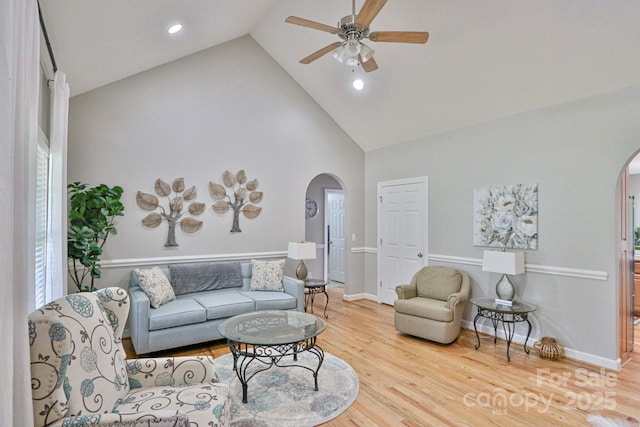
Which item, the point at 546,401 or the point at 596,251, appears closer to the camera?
the point at 546,401

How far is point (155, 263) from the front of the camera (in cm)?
439

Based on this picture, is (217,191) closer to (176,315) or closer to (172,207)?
(172,207)

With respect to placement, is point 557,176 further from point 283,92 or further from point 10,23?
point 10,23

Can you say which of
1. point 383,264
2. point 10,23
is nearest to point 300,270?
point 383,264

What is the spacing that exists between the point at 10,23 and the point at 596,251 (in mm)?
4433

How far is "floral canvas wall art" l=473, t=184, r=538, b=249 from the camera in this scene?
153 inches

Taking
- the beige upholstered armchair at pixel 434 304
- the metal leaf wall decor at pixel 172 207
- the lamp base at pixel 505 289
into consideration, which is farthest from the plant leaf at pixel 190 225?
the lamp base at pixel 505 289

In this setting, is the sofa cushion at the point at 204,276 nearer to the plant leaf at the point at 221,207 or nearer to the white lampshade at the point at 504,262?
the plant leaf at the point at 221,207

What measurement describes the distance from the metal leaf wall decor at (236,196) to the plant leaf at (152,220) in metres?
0.73

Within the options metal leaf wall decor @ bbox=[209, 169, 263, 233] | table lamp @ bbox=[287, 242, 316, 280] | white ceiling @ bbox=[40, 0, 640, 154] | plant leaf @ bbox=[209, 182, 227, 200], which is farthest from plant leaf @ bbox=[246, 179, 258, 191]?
white ceiling @ bbox=[40, 0, 640, 154]

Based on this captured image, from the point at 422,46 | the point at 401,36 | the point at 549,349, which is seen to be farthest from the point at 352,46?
the point at 549,349

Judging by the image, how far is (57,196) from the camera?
2.86 meters

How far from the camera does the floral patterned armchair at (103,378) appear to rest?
1.35m

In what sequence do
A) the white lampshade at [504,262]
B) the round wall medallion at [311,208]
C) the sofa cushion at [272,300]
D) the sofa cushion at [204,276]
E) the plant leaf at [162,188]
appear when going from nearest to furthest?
the white lampshade at [504,262] → the sofa cushion at [272,300] → the sofa cushion at [204,276] → the plant leaf at [162,188] → the round wall medallion at [311,208]
